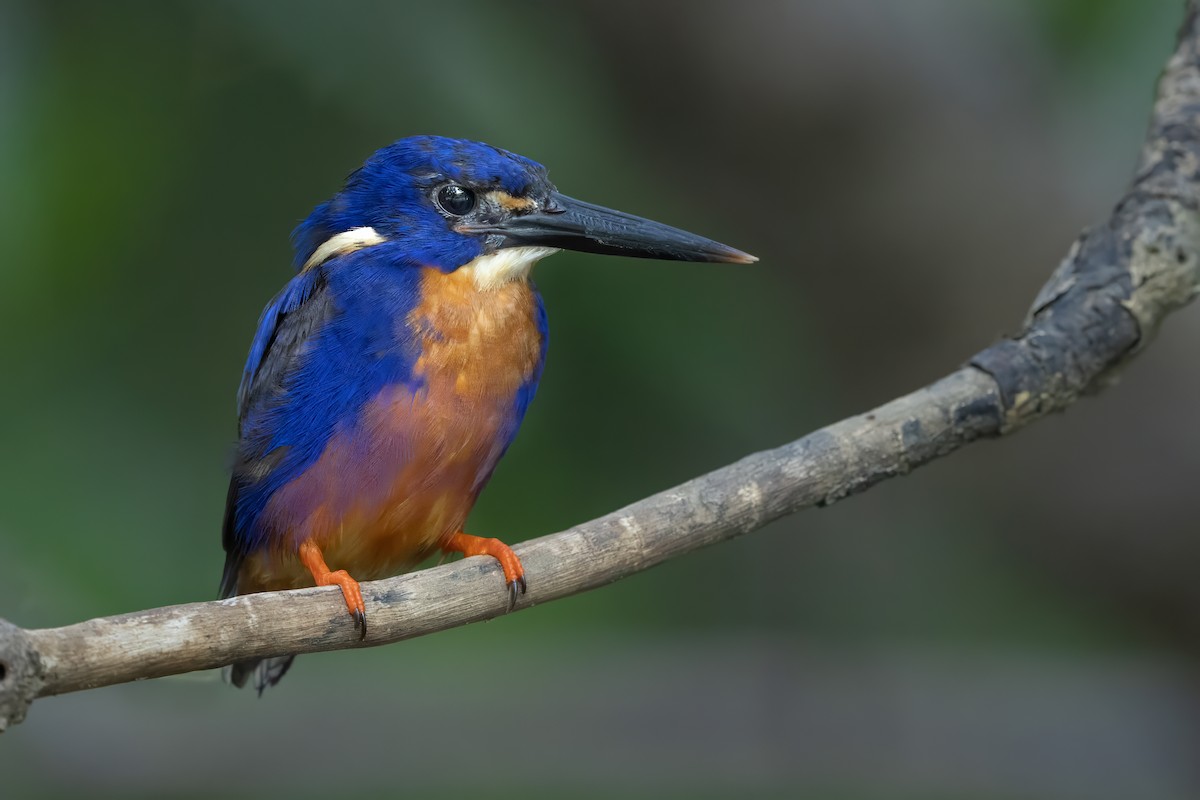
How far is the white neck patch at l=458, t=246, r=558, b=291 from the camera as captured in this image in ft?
8.98

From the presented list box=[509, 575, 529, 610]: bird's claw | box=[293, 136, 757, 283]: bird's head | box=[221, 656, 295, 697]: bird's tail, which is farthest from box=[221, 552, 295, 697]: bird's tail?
box=[509, 575, 529, 610]: bird's claw

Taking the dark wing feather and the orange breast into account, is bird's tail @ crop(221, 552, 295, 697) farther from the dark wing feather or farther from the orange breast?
the orange breast

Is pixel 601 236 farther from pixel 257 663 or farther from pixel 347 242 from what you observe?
pixel 257 663

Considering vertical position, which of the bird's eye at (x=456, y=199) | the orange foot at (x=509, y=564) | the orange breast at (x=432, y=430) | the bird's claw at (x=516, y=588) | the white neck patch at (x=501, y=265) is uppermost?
the bird's eye at (x=456, y=199)

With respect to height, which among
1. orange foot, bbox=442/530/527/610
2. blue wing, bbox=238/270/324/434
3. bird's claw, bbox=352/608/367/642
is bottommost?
bird's claw, bbox=352/608/367/642

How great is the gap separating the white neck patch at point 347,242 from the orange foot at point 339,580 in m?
0.58

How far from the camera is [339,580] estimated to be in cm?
230

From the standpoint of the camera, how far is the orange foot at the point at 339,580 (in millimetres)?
2088

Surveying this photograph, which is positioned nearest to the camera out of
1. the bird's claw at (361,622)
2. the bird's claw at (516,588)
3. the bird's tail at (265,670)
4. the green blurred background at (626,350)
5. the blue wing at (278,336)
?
the bird's claw at (361,622)

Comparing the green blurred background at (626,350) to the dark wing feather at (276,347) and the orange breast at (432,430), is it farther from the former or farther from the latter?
the orange breast at (432,430)

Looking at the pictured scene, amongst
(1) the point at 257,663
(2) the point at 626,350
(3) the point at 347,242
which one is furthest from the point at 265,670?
(2) the point at 626,350

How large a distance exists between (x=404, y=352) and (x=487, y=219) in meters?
0.33

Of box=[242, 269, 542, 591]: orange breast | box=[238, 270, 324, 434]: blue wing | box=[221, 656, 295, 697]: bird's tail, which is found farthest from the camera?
box=[221, 656, 295, 697]: bird's tail

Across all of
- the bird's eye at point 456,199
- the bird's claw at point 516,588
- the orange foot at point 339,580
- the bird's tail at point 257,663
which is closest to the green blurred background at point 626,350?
the bird's tail at point 257,663
